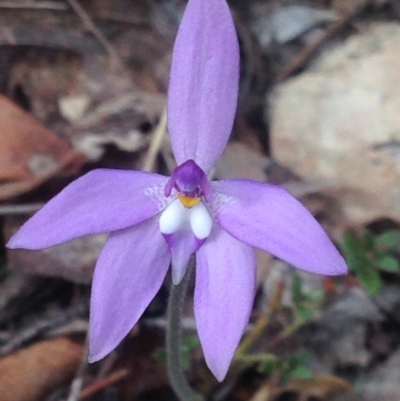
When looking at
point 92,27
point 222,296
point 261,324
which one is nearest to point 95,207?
point 222,296

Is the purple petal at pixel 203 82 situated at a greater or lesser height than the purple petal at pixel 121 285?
greater

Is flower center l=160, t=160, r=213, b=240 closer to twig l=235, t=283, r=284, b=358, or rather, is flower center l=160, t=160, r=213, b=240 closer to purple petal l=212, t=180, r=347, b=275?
purple petal l=212, t=180, r=347, b=275

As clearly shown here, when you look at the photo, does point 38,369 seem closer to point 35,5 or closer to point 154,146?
point 154,146

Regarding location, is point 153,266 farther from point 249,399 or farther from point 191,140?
point 249,399

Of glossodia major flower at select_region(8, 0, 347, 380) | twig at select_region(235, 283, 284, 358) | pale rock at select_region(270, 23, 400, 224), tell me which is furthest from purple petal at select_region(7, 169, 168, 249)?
pale rock at select_region(270, 23, 400, 224)

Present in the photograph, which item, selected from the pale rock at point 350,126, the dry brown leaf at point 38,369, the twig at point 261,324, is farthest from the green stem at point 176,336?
the pale rock at point 350,126

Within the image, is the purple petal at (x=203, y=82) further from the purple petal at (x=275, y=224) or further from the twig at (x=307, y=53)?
the twig at (x=307, y=53)
